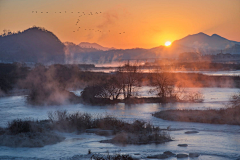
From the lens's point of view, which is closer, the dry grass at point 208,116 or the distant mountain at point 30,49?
the dry grass at point 208,116

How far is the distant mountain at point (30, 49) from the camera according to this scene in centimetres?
16575

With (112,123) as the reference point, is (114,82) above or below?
above

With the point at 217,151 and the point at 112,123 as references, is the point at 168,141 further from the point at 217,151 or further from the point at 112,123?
the point at 112,123

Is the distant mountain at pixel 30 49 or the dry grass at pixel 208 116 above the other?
the distant mountain at pixel 30 49

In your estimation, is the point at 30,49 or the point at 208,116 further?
the point at 30,49

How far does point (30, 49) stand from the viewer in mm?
180375

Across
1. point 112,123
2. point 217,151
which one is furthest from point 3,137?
point 217,151

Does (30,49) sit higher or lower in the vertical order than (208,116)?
higher

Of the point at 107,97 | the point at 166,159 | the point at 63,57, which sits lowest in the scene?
the point at 166,159

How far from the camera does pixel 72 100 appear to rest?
35.1 meters

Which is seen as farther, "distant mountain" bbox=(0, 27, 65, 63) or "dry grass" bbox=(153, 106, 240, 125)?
"distant mountain" bbox=(0, 27, 65, 63)

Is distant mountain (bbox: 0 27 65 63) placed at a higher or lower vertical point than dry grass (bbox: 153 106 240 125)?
higher

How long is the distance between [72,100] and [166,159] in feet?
79.7

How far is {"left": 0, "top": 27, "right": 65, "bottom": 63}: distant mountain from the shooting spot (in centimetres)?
16575
